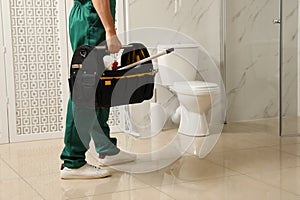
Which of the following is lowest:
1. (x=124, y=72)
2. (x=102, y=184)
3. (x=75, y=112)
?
(x=102, y=184)

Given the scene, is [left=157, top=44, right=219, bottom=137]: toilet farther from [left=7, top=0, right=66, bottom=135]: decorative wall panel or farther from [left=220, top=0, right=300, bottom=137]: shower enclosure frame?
[left=7, top=0, right=66, bottom=135]: decorative wall panel

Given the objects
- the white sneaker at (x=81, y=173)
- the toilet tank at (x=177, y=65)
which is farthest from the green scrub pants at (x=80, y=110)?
A: the toilet tank at (x=177, y=65)

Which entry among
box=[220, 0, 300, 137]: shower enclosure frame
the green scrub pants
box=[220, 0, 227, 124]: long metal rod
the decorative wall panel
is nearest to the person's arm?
the green scrub pants

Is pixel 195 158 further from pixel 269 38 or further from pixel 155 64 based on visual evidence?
pixel 269 38

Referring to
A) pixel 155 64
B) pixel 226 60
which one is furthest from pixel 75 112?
pixel 226 60

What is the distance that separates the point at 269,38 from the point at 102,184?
7.66 ft

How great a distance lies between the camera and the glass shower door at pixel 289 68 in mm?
4203

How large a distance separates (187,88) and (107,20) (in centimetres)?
146

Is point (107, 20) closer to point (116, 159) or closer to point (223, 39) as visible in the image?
point (116, 159)

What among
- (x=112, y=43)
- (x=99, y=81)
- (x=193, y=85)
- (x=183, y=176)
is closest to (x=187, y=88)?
(x=193, y=85)

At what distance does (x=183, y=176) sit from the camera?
307 centimetres

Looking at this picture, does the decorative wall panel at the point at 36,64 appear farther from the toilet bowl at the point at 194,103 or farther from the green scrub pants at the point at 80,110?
the green scrub pants at the point at 80,110

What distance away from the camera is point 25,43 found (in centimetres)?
410

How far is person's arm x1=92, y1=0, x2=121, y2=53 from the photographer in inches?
109
